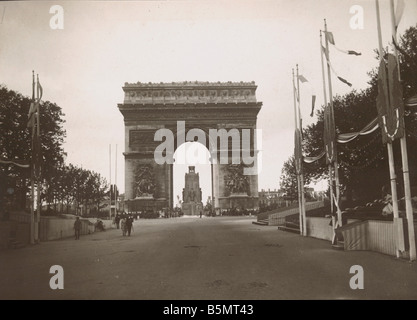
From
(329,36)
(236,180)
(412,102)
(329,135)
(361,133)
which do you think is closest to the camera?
(412,102)

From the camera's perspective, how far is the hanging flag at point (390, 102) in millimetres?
11820

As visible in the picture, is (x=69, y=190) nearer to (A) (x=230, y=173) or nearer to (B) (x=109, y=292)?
(A) (x=230, y=173)

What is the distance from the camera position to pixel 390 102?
12180 millimetres

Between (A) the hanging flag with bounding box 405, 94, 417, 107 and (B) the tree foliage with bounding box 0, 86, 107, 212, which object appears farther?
(B) the tree foliage with bounding box 0, 86, 107, 212

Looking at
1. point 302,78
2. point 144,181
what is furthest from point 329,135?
point 144,181

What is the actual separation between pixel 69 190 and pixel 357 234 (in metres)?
42.8

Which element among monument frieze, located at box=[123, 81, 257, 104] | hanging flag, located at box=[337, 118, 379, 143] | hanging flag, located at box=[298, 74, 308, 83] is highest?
monument frieze, located at box=[123, 81, 257, 104]

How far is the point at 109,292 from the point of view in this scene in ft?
28.0

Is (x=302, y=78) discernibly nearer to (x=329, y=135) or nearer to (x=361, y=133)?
(x=329, y=135)

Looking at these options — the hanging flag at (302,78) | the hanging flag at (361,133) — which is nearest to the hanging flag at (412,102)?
the hanging flag at (361,133)

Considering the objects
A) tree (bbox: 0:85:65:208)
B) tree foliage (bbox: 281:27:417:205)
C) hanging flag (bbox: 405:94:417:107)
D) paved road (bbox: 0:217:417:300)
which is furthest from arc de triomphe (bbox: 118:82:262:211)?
hanging flag (bbox: 405:94:417:107)

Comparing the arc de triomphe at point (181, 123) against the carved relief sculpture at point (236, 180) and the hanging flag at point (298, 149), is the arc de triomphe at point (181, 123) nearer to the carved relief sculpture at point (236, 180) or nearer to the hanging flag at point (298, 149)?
the carved relief sculpture at point (236, 180)

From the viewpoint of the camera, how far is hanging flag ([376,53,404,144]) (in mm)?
11820

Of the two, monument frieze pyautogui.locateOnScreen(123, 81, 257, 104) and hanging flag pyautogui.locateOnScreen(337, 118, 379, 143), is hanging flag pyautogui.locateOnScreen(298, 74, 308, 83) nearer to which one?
hanging flag pyautogui.locateOnScreen(337, 118, 379, 143)
